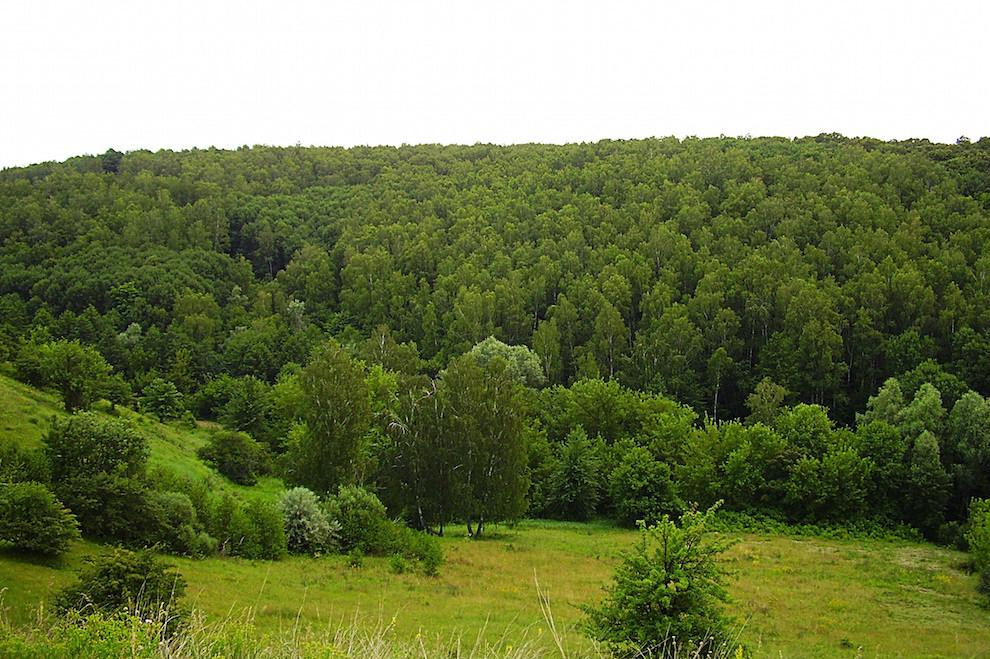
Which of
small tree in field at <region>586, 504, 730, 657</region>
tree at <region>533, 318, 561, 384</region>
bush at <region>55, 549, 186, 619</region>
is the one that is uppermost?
tree at <region>533, 318, 561, 384</region>

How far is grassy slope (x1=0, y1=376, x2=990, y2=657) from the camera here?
713 inches

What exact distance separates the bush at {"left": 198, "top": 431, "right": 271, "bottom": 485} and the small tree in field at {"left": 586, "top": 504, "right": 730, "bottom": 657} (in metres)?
34.0

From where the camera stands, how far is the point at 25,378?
3819 cm

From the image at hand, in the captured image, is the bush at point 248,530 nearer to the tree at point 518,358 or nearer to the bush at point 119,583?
the bush at point 119,583

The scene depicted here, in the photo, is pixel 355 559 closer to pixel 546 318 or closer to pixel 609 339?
pixel 609 339

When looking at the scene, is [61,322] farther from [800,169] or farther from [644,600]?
[800,169]

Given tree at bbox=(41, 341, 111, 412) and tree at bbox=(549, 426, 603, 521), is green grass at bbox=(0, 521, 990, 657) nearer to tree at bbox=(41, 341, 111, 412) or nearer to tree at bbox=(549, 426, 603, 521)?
tree at bbox=(549, 426, 603, 521)

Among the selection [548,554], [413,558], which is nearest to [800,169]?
[548,554]

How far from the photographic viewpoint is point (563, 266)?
312 feet

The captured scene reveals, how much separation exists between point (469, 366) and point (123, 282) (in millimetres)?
70840

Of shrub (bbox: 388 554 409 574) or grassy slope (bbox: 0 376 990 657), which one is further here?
shrub (bbox: 388 554 409 574)

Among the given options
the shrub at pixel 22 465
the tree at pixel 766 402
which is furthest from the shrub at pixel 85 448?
the tree at pixel 766 402

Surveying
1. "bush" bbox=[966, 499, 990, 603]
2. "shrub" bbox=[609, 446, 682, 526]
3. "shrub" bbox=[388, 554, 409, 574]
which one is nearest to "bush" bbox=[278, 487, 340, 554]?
"shrub" bbox=[388, 554, 409, 574]

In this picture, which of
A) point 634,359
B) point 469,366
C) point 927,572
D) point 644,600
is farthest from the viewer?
point 634,359
